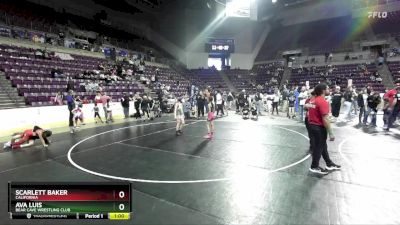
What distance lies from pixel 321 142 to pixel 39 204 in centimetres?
561

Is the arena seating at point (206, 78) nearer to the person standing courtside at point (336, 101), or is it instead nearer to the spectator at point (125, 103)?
the spectator at point (125, 103)

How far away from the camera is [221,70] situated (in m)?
42.3

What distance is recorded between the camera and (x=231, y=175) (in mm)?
6500

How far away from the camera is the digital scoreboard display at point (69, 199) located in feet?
10.6

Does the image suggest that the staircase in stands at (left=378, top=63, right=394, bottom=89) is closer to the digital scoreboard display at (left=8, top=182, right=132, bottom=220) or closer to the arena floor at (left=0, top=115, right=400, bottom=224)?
the arena floor at (left=0, top=115, right=400, bottom=224)

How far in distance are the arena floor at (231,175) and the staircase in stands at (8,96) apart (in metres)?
5.83

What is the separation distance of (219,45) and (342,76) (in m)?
17.3

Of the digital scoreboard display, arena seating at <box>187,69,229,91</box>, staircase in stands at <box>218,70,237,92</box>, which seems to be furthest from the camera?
staircase in stands at <box>218,70,237,92</box>

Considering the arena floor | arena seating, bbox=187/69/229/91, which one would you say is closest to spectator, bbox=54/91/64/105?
the arena floor

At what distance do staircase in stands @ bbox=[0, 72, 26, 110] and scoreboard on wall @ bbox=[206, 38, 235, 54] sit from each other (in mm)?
28337

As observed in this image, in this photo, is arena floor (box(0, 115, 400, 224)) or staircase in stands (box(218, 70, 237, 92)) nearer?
arena floor (box(0, 115, 400, 224))

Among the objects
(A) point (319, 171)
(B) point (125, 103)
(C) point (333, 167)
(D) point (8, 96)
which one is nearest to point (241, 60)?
(B) point (125, 103)

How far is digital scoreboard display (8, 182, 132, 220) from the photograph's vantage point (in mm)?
3238

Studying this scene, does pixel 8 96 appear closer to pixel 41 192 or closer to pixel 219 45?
pixel 41 192
